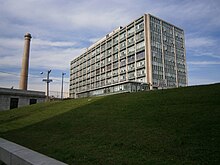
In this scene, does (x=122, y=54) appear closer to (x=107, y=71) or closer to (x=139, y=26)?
(x=107, y=71)

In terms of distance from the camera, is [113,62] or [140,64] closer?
[140,64]

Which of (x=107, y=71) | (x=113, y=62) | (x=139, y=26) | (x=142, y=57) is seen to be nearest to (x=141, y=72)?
(x=142, y=57)

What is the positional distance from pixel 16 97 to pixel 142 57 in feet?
122

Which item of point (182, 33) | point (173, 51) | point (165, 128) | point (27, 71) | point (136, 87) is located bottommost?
point (165, 128)

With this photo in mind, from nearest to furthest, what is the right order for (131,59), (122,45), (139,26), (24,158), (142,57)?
(24,158) → (142,57) → (139,26) → (131,59) → (122,45)

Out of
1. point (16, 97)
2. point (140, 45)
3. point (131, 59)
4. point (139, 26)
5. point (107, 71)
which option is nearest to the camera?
point (16, 97)

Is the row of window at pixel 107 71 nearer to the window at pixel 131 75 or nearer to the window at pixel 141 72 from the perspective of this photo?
the window at pixel 141 72

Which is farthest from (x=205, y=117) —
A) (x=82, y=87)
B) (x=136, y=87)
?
(x=82, y=87)

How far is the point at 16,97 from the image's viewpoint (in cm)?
4612

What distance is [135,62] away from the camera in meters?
61.5

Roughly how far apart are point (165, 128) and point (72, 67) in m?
101

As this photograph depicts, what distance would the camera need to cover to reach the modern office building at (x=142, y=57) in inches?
2272

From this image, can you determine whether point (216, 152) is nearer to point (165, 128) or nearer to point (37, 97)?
point (165, 128)

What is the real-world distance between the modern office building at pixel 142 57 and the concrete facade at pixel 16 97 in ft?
60.2
